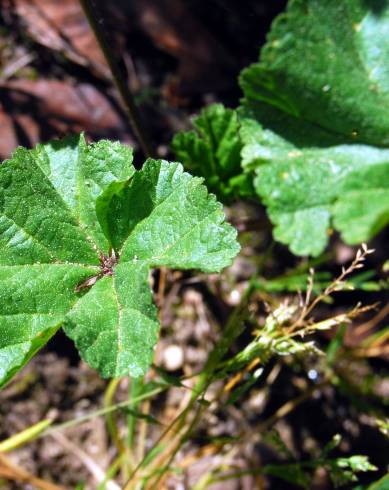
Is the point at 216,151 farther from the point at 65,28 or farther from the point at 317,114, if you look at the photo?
the point at 65,28

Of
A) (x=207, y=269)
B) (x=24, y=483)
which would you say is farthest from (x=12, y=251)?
(x=24, y=483)

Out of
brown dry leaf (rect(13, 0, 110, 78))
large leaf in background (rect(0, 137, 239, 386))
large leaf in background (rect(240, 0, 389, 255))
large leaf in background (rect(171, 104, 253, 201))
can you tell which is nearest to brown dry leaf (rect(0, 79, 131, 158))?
brown dry leaf (rect(13, 0, 110, 78))

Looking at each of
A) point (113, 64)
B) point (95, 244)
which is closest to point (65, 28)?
point (113, 64)

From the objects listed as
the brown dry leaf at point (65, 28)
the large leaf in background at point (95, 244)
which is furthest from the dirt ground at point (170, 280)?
the large leaf in background at point (95, 244)

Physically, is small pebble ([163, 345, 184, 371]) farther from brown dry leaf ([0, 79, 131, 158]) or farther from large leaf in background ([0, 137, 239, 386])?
large leaf in background ([0, 137, 239, 386])

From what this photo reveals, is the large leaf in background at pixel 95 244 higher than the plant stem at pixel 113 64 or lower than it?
lower

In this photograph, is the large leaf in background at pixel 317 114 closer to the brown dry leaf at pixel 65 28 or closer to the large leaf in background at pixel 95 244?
the large leaf in background at pixel 95 244

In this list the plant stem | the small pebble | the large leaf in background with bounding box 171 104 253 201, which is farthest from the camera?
the small pebble
